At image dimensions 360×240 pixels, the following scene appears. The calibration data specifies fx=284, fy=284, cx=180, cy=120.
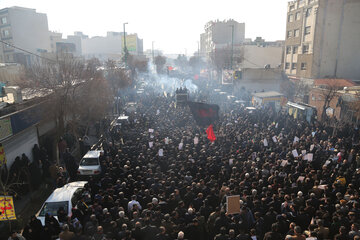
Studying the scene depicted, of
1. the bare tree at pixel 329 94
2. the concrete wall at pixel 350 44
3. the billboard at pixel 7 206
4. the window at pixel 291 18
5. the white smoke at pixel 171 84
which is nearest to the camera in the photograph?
the billboard at pixel 7 206

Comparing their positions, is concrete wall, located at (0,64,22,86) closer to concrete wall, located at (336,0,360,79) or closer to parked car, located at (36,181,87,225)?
parked car, located at (36,181,87,225)

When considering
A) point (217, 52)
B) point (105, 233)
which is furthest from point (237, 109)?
point (217, 52)

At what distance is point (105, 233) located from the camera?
7.03m

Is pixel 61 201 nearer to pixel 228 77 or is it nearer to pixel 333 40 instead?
pixel 333 40

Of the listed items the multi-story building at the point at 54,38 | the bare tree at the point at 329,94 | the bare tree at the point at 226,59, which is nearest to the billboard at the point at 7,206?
the bare tree at the point at 329,94

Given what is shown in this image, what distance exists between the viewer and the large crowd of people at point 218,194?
22.7 feet

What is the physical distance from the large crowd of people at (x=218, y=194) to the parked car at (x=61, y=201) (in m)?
0.50

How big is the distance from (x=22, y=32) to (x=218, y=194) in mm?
65016

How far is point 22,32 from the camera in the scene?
60.1 meters

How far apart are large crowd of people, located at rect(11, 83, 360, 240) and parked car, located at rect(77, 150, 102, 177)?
0.41 meters

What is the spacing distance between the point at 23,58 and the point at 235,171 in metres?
56.1

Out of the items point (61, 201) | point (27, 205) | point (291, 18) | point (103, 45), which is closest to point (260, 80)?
point (291, 18)

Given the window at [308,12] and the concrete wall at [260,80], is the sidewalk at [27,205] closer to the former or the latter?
the concrete wall at [260,80]

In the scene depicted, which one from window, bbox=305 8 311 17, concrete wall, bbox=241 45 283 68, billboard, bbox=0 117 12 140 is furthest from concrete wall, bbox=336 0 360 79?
billboard, bbox=0 117 12 140
